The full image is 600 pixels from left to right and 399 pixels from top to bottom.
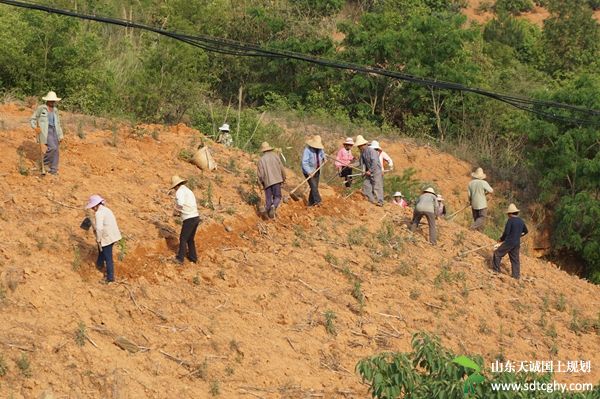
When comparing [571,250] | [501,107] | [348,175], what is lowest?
[571,250]

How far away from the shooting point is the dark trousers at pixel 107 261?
12.6 metres

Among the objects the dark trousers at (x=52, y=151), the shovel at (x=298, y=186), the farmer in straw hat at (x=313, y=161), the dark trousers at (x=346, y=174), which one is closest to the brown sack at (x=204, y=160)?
the shovel at (x=298, y=186)

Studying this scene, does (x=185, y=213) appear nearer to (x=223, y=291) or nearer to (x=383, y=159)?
(x=223, y=291)

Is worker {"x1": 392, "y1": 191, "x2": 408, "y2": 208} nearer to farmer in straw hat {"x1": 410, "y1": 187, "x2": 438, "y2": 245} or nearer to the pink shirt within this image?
the pink shirt

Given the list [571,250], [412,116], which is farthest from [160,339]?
[412,116]

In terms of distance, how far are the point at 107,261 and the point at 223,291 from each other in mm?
1659

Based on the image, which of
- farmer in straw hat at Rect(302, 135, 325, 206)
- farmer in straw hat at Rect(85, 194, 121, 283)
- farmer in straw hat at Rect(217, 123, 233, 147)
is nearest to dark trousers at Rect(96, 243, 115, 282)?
farmer in straw hat at Rect(85, 194, 121, 283)

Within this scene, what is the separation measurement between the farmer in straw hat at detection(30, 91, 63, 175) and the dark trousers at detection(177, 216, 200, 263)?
2.43m

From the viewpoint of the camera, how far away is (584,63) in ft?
124

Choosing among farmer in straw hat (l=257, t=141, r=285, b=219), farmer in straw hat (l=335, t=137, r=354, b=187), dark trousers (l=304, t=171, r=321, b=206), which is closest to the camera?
farmer in straw hat (l=257, t=141, r=285, b=219)

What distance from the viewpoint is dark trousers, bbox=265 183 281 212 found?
15.5 meters

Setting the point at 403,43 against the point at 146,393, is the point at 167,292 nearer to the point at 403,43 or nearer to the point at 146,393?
the point at 146,393

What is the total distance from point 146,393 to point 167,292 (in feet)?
7.01

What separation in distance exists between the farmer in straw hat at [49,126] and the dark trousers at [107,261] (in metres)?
2.37
